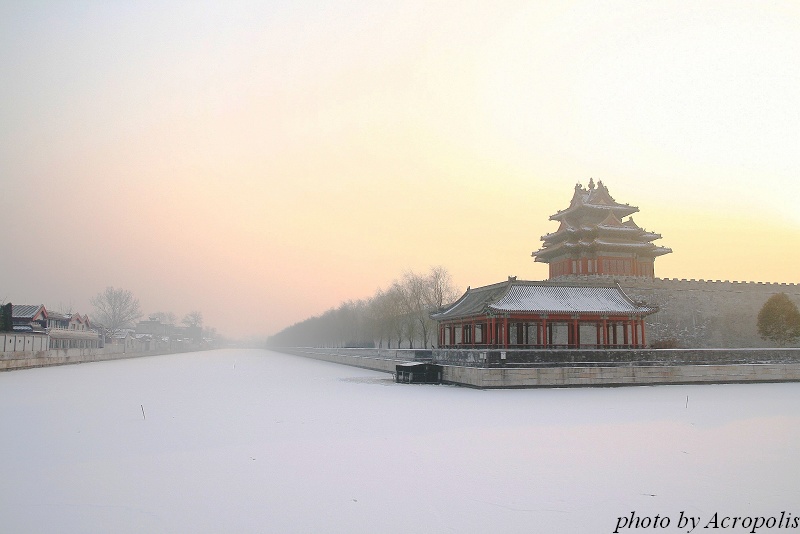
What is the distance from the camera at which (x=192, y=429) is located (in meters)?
16.3

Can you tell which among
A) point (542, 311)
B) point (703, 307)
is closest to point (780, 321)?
point (703, 307)

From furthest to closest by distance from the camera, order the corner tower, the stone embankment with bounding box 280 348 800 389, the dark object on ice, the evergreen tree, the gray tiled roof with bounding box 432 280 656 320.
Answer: the corner tower, the evergreen tree, the dark object on ice, the gray tiled roof with bounding box 432 280 656 320, the stone embankment with bounding box 280 348 800 389

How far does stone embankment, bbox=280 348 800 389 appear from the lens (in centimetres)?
3016

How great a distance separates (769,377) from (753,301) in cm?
1656

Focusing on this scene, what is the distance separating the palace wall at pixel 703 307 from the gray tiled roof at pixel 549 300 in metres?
8.86

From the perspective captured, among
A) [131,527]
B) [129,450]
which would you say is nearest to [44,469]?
[129,450]

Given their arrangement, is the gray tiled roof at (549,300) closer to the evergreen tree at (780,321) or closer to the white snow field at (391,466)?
the white snow field at (391,466)

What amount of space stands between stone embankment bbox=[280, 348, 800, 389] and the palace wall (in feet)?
37.1

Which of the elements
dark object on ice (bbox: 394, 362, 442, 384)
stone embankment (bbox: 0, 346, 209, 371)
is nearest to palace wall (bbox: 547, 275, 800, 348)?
dark object on ice (bbox: 394, 362, 442, 384)

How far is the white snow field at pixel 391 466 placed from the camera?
27.2 feet

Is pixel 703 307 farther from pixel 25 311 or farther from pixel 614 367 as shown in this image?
pixel 25 311

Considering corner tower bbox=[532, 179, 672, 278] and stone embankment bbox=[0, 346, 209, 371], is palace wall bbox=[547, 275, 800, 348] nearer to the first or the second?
corner tower bbox=[532, 179, 672, 278]

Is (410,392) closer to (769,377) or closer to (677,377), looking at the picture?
(677,377)

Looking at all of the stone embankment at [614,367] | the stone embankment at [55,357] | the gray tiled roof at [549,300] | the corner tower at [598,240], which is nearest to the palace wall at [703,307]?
the corner tower at [598,240]
